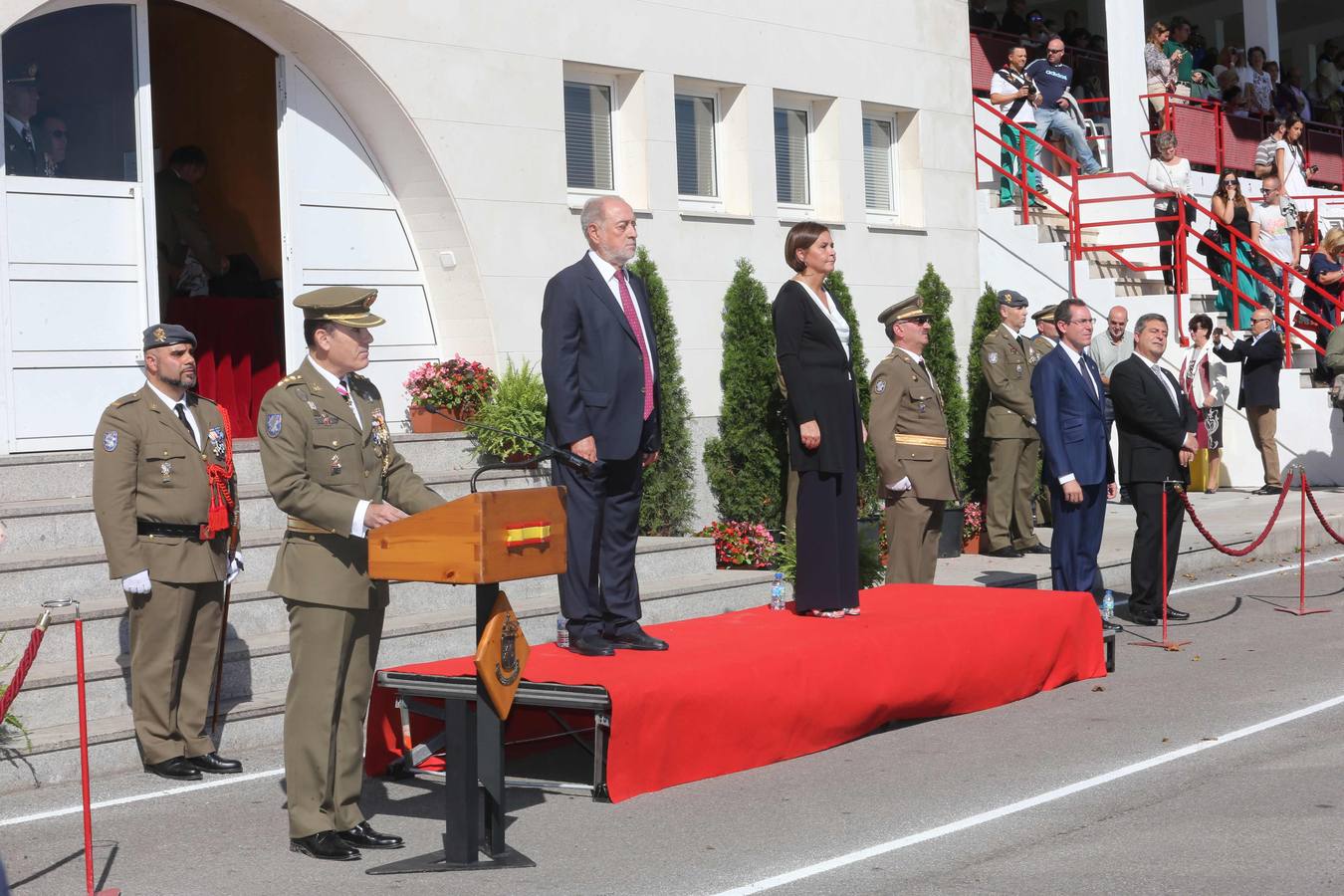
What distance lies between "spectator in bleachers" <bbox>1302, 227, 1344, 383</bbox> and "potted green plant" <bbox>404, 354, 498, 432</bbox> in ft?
36.9

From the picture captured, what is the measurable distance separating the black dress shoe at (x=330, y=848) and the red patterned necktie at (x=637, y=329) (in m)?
2.52

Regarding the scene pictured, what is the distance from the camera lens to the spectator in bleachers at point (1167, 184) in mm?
20000

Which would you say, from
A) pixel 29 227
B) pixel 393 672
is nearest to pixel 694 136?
pixel 29 227

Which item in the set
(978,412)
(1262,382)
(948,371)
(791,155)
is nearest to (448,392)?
(791,155)

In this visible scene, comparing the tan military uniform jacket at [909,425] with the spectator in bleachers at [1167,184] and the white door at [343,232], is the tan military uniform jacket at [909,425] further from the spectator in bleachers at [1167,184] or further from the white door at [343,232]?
the spectator in bleachers at [1167,184]

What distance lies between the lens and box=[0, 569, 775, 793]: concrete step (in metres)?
7.39

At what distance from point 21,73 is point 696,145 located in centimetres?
590

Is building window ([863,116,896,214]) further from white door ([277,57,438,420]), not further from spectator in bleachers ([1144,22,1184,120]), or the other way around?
spectator in bleachers ([1144,22,1184,120])

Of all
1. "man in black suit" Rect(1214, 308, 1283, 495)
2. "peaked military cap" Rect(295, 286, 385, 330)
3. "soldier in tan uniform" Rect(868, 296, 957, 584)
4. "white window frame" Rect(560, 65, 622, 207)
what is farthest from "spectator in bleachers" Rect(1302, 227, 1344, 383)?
"peaked military cap" Rect(295, 286, 385, 330)

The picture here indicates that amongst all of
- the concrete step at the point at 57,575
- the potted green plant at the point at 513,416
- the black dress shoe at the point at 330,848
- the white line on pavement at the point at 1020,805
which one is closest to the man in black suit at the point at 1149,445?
the white line on pavement at the point at 1020,805

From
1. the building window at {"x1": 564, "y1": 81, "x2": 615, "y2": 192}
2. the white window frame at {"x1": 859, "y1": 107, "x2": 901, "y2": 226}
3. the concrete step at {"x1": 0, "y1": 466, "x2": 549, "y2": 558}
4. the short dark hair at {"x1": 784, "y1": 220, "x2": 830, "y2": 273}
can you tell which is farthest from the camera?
the white window frame at {"x1": 859, "y1": 107, "x2": 901, "y2": 226}

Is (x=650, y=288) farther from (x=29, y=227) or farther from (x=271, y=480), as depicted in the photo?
(x=271, y=480)

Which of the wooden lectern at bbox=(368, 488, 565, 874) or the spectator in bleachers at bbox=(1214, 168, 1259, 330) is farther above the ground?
the spectator in bleachers at bbox=(1214, 168, 1259, 330)

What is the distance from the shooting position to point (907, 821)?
6.51 meters
